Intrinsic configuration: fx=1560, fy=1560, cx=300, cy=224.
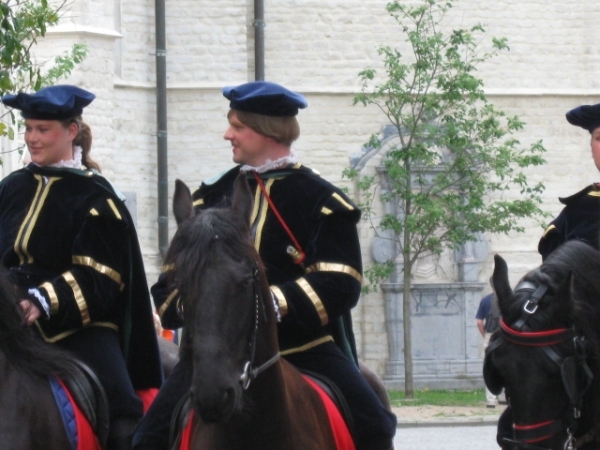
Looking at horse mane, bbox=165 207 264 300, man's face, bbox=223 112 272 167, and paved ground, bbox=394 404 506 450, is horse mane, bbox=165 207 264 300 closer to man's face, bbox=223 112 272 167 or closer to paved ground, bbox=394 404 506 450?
man's face, bbox=223 112 272 167

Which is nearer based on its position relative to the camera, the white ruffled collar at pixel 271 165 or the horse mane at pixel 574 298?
the horse mane at pixel 574 298

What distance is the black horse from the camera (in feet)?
20.7

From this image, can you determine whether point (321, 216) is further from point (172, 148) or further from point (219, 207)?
point (172, 148)

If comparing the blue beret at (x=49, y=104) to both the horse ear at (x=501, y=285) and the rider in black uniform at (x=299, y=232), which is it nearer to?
the rider in black uniform at (x=299, y=232)

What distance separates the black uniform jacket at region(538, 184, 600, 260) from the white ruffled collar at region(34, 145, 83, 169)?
2.22 m

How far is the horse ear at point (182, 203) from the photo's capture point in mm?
5758

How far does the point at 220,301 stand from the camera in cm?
537

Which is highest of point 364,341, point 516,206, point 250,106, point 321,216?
point 250,106

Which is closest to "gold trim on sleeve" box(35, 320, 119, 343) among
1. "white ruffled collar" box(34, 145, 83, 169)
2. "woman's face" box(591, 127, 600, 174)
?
"white ruffled collar" box(34, 145, 83, 169)

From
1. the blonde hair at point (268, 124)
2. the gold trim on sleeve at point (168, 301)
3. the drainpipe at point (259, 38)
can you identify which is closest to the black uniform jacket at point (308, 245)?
the blonde hair at point (268, 124)

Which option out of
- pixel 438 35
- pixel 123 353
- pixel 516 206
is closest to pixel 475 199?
pixel 516 206

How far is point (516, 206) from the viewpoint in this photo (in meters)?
25.3

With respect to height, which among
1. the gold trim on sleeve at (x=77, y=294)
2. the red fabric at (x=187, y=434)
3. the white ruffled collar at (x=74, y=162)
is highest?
the white ruffled collar at (x=74, y=162)

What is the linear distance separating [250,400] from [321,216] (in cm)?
112
